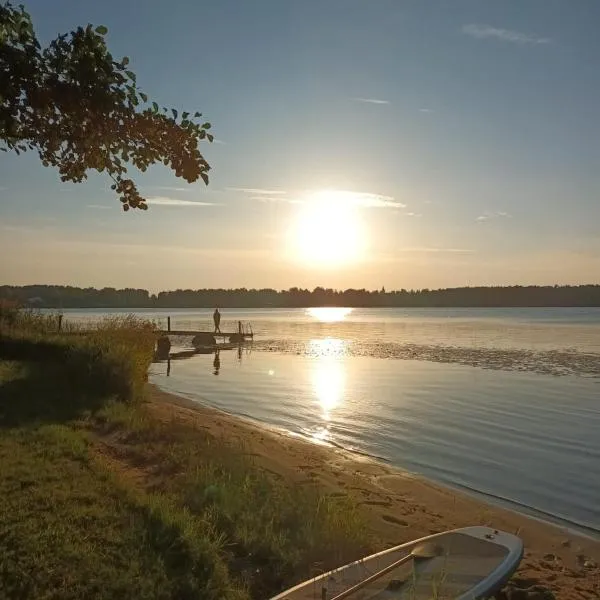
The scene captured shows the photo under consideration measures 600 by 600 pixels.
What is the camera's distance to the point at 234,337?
5678cm

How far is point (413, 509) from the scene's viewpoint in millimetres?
10531

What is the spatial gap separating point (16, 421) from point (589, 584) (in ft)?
31.0

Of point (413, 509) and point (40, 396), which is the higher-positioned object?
point (40, 396)

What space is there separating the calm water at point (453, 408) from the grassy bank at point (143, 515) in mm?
4605

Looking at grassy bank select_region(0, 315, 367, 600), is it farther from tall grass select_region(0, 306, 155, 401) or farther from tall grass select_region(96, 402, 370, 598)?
tall grass select_region(0, 306, 155, 401)

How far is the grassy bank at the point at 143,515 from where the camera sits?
18.9 ft

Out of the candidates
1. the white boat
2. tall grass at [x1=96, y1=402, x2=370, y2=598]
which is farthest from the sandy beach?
tall grass at [x1=96, y1=402, x2=370, y2=598]

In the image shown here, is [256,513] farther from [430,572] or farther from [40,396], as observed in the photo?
[40,396]

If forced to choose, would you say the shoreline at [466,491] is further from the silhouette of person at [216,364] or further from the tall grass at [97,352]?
the silhouette of person at [216,364]

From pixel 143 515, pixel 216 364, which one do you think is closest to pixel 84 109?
pixel 143 515

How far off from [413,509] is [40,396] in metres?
8.54

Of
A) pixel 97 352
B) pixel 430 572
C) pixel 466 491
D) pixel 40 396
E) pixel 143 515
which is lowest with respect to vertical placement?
pixel 466 491

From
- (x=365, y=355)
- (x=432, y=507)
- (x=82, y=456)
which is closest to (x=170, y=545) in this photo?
(x=82, y=456)

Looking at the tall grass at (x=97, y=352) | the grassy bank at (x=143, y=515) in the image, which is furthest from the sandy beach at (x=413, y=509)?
the tall grass at (x=97, y=352)
